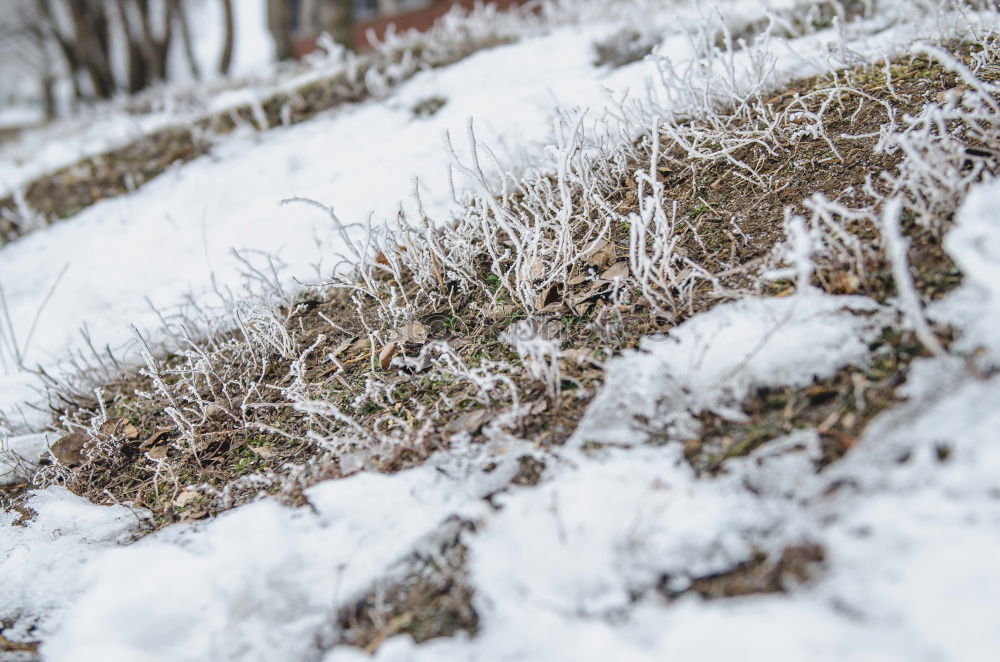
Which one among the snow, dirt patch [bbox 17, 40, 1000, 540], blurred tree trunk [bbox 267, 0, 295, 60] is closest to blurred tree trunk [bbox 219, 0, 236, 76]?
blurred tree trunk [bbox 267, 0, 295, 60]

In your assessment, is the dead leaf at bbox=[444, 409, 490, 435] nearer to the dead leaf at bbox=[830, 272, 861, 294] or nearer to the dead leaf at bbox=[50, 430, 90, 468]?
the dead leaf at bbox=[830, 272, 861, 294]

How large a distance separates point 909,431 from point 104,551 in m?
1.93

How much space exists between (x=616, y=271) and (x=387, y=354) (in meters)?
0.76

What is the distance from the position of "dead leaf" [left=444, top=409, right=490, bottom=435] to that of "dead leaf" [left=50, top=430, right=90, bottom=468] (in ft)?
4.26

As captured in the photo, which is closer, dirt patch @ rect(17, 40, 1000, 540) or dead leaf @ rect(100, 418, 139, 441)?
dirt patch @ rect(17, 40, 1000, 540)

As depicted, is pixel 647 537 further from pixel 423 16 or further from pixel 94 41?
pixel 423 16

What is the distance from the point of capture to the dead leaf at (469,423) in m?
1.69

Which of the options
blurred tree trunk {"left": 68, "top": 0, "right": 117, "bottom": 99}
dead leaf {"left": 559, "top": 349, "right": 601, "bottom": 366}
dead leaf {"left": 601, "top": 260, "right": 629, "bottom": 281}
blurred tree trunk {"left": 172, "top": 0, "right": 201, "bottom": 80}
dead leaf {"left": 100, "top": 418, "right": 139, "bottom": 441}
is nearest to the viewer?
A: dead leaf {"left": 559, "top": 349, "right": 601, "bottom": 366}

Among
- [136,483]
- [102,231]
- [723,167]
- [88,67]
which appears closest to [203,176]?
[102,231]

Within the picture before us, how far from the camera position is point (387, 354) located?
80.8 inches

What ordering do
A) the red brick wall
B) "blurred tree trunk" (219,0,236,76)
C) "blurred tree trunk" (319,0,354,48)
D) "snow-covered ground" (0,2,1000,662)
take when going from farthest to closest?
the red brick wall → "blurred tree trunk" (219,0,236,76) → "blurred tree trunk" (319,0,354,48) → "snow-covered ground" (0,2,1000,662)

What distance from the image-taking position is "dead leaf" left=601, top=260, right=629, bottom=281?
6.49 feet

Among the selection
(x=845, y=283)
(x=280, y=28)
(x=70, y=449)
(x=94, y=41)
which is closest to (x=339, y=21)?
(x=280, y=28)

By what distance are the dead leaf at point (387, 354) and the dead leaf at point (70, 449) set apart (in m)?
1.02
